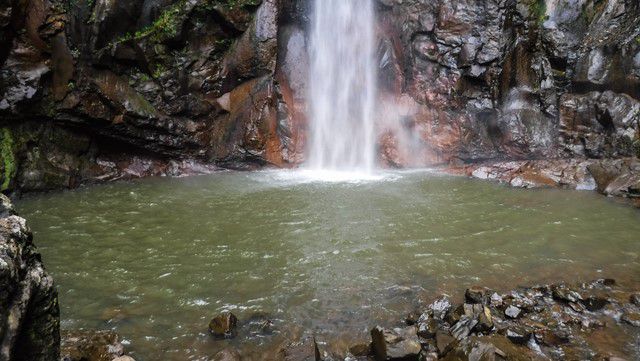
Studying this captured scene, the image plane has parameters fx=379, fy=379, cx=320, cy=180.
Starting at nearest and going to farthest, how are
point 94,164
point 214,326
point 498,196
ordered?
point 214,326, point 498,196, point 94,164

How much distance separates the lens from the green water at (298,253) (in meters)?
5.16

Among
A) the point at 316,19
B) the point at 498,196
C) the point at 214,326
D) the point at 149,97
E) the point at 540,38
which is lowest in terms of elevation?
the point at 214,326

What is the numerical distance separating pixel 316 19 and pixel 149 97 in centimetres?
886

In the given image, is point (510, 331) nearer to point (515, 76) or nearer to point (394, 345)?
point (394, 345)

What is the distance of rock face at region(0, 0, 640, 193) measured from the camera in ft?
45.0

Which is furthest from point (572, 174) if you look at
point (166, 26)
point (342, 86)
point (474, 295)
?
point (166, 26)

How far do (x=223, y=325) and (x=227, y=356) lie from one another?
56 centimetres

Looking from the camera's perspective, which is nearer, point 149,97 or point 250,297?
point 250,297

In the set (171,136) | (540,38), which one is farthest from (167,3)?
(540,38)

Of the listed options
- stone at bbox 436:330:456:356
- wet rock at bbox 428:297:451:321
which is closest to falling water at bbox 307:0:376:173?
wet rock at bbox 428:297:451:321

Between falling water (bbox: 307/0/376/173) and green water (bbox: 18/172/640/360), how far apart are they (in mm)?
6085

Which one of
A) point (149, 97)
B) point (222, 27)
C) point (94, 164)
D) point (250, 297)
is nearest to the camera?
point (250, 297)

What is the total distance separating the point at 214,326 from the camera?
15.7 ft

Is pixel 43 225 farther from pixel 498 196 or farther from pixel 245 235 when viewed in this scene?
pixel 498 196
